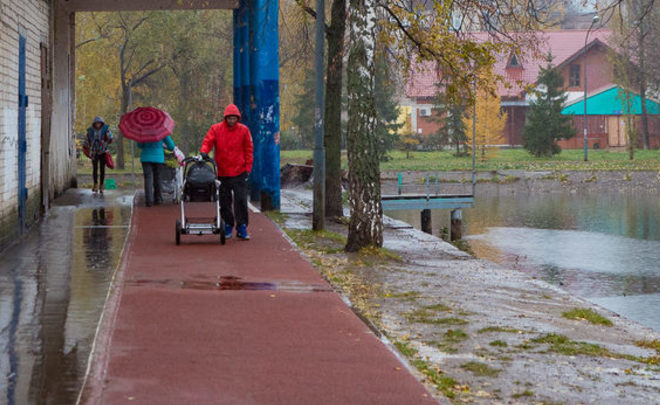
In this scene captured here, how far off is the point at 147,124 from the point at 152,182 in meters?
1.36

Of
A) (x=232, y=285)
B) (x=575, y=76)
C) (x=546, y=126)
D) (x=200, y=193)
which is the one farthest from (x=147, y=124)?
(x=575, y=76)

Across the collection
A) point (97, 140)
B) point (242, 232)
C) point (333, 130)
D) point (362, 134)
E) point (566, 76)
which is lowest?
point (242, 232)

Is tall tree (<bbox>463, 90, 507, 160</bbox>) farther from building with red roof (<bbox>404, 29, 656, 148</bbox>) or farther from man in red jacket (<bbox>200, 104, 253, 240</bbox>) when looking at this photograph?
man in red jacket (<bbox>200, 104, 253, 240</bbox>)

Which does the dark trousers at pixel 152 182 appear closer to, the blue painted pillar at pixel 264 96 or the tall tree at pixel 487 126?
the blue painted pillar at pixel 264 96

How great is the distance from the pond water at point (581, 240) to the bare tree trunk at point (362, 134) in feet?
12.1

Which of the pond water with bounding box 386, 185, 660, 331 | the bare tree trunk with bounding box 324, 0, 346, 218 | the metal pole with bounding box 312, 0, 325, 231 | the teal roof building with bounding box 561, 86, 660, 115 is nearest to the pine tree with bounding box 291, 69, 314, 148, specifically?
the teal roof building with bounding box 561, 86, 660, 115

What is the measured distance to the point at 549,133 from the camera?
6450cm

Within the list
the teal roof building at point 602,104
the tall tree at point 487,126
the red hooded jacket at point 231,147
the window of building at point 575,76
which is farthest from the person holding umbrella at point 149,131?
the window of building at point 575,76

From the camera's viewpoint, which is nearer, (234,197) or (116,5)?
(234,197)

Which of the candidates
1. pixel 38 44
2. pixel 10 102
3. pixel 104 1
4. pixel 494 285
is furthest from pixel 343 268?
pixel 104 1

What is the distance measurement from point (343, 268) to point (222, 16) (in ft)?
129

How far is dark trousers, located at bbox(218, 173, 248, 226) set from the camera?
16328 mm

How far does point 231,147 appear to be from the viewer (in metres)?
16.1

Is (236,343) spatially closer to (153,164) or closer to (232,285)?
(232,285)
